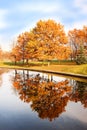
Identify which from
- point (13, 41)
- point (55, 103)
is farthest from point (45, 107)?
point (13, 41)

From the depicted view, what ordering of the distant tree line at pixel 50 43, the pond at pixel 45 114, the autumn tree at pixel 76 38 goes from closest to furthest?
the pond at pixel 45 114 → the distant tree line at pixel 50 43 → the autumn tree at pixel 76 38

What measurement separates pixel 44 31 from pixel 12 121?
58.1m

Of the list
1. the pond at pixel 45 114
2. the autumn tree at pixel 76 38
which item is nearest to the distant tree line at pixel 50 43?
the autumn tree at pixel 76 38

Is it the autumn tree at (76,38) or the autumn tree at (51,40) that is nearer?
the autumn tree at (51,40)

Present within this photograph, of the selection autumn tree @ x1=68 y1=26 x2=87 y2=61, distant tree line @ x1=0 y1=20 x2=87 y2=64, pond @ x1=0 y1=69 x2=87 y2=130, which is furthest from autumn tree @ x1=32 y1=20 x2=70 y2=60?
pond @ x1=0 y1=69 x2=87 y2=130

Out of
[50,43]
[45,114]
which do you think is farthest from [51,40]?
[45,114]

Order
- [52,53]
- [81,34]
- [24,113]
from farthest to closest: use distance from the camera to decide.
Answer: [81,34], [52,53], [24,113]

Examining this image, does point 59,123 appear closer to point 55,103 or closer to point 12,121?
point 12,121

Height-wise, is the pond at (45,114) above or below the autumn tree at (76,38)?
below

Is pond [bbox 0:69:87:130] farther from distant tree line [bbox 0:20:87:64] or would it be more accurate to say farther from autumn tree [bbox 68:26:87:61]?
autumn tree [bbox 68:26:87:61]

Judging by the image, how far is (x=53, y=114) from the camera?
14062 millimetres

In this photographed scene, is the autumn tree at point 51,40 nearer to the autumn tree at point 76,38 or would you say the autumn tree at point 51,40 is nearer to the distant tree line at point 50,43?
the distant tree line at point 50,43

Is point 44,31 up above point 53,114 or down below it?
above

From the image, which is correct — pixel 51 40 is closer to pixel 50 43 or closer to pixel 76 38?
pixel 50 43
